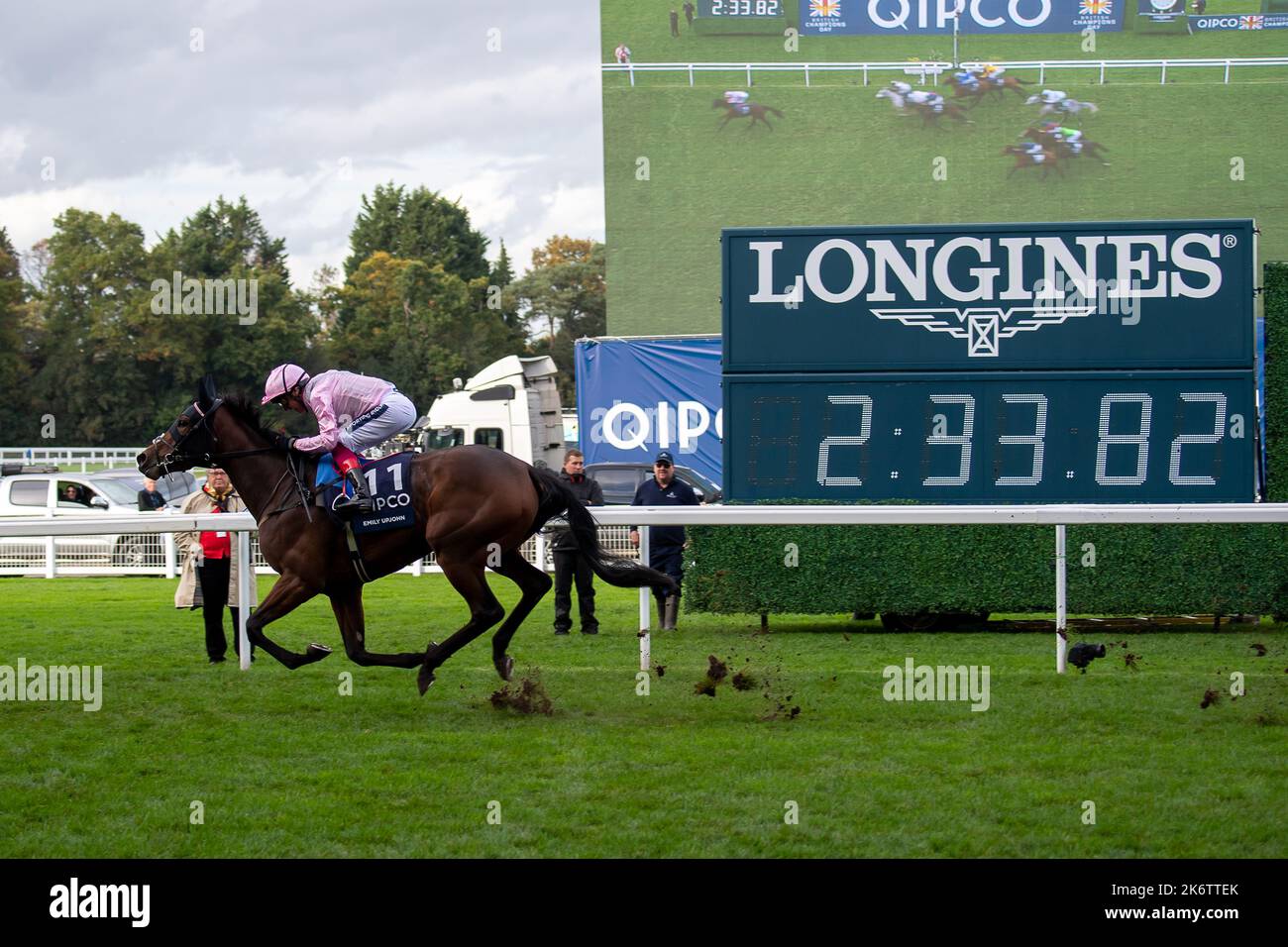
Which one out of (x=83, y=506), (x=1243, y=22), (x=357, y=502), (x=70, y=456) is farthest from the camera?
(x=1243, y=22)

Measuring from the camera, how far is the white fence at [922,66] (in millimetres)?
34125

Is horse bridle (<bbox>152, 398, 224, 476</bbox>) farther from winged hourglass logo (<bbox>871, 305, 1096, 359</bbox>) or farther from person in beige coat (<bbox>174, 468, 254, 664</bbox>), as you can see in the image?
winged hourglass logo (<bbox>871, 305, 1096, 359</bbox>)

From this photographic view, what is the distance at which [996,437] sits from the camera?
1048cm

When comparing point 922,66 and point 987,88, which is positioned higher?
point 922,66

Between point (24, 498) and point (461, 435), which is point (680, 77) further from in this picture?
point (24, 498)

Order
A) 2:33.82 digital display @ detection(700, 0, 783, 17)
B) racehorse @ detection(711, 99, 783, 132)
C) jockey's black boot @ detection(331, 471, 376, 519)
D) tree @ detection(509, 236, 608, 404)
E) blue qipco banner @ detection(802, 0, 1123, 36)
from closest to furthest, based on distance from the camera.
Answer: jockey's black boot @ detection(331, 471, 376, 519), racehorse @ detection(711, 99, 783, 132), 2:33.82 digital display @ detection(700, 0, 783, 17), blue qipco banner @ detection(802, 0, 1123, 36), tree @ detection(509, 236, 608, 404)

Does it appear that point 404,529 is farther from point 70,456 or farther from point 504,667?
point 70,456

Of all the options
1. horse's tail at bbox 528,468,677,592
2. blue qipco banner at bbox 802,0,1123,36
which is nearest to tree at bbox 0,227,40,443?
blue qipco banner at bbox 802,0,1123,36

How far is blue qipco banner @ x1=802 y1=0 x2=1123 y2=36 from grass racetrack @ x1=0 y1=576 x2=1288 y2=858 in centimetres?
2812

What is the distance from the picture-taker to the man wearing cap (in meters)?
11.2

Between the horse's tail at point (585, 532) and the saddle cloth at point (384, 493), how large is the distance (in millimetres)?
616

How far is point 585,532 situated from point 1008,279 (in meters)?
4.77

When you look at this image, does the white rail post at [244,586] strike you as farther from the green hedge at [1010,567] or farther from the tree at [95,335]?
the tree at [95,335]

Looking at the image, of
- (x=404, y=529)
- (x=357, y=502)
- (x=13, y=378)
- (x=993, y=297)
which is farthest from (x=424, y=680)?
(x=13, y=378)
